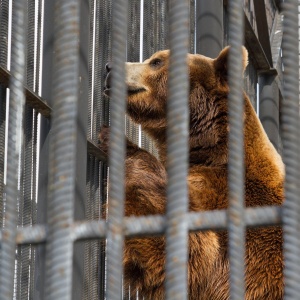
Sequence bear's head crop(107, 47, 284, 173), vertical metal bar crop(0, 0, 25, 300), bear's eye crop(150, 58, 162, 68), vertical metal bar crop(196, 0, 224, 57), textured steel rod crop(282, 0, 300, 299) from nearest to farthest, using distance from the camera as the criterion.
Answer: textured steel rod crop(282, 0, 300, 299), vertical metal bar crop(0, 0, 25, 300), bear's head crop(107, 47, 284, 173), bear's eye crop(150, 58, 162, 68), vertical metal bar crop(196, 0, 224, 57)

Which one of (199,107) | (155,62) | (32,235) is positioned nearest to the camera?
(32,235)

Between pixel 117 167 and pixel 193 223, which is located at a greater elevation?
pixel 117 167

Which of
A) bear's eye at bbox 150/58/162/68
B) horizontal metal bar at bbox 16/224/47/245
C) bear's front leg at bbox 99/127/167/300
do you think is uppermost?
bear's eye at bbox 150/58/162/68

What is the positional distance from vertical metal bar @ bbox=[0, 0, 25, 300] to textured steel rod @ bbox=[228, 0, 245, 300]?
457mm

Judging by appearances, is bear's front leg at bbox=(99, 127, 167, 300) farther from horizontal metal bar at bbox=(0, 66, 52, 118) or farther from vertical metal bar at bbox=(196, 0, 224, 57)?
vertical metal bar at bbox=(196, 0, 224, 57)

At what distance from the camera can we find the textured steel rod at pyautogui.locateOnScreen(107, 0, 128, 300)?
1521 millimetres

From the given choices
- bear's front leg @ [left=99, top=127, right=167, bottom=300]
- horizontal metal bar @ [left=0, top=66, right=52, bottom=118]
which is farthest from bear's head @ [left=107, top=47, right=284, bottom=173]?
horizontal metal bar @ [left=0, top=66, right=52, bottom=118]

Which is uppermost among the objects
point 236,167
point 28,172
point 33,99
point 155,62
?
point 155,62

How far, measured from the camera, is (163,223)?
1.54 meters

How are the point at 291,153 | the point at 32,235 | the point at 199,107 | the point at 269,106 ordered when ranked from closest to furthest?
the point at 291,153
the point at 32,235
the point at 199,107
the point at 269,106

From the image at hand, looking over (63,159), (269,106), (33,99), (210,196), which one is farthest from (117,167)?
(269,106)

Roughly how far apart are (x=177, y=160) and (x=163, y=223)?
13 centimetres

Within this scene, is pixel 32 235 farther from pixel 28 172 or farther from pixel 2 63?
pixel 28 172

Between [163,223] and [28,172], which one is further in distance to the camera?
[28,172]
